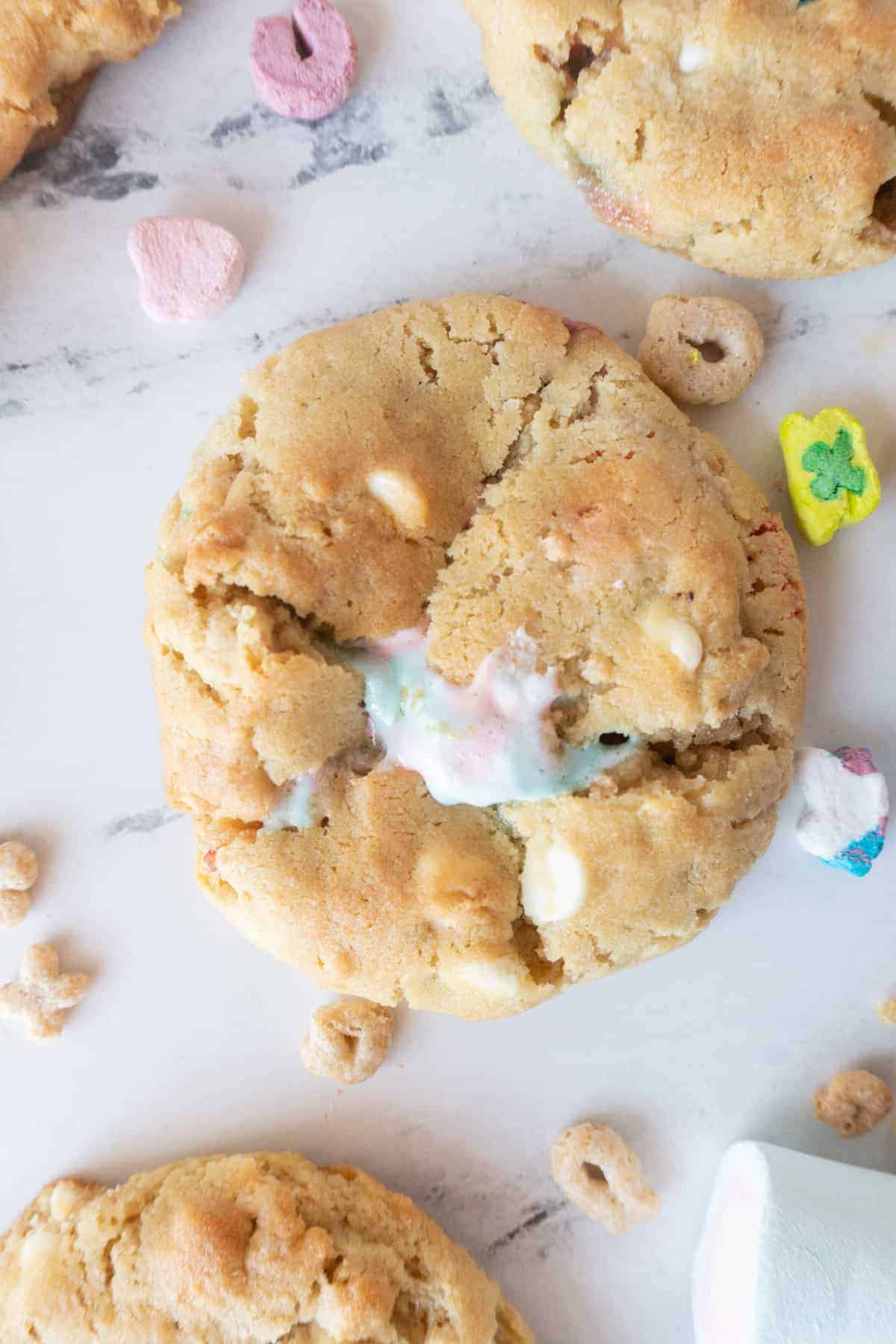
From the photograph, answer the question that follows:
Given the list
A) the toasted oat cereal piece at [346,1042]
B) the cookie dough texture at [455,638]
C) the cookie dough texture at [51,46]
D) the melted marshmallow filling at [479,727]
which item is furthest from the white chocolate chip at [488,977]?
the cookie dough texture at [51,46]

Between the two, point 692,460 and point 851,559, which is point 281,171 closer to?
point 692,460

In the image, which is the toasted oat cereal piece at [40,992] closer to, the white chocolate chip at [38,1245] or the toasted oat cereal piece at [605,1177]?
the white chocolate chip at [38,1245]

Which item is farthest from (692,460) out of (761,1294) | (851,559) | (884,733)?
(761,1294)

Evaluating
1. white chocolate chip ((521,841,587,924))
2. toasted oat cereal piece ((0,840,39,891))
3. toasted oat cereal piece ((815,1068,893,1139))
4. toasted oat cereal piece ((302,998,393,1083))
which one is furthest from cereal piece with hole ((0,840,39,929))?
Result: toasted oat cereal piece ((815,1068,893,1139))

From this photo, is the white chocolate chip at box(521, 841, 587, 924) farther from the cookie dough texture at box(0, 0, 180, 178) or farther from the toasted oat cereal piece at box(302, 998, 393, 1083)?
the cookie dough texture at box(0, 0, 180, 178)

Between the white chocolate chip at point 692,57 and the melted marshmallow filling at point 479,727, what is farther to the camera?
the white chocolate chip at point 692,57

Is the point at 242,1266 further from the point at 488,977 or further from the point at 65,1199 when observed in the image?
the point at 488,977
